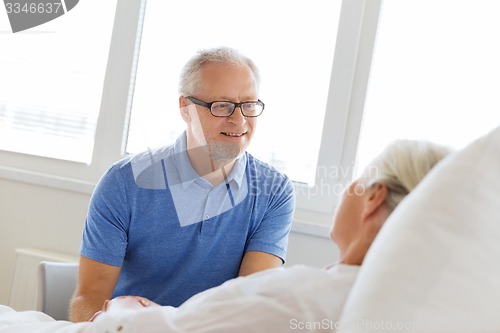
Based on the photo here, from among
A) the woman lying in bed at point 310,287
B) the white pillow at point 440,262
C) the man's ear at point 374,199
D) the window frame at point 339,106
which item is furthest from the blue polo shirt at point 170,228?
the white pillow at point 440,262

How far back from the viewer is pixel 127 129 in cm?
310

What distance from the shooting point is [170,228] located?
7.13 ft

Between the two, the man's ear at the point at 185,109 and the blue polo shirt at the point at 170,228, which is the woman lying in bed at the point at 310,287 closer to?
the blue polo shirt at the point at 170,228

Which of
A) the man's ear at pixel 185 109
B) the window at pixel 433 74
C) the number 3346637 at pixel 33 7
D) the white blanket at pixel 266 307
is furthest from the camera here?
the number 3346637 at pixel 33 7

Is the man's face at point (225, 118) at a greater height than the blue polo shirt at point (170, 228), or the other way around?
the man's face at point (225, 118)

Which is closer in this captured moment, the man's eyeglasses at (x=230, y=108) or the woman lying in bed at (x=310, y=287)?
the woman lying in bed at (x=310, y=287)

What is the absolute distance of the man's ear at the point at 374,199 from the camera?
1.25 meters

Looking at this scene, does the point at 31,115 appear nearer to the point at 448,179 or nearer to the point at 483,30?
the point at 483,30

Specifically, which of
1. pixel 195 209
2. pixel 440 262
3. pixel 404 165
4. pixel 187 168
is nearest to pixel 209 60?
pixel 187 168

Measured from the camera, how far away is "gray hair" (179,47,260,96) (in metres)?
2.32

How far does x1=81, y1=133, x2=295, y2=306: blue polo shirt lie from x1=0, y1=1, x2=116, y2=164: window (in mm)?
972

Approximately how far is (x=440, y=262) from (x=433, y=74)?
186cm

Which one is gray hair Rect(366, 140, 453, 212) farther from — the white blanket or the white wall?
the white wall

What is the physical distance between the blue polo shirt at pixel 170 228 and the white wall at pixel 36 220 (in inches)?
34.7
